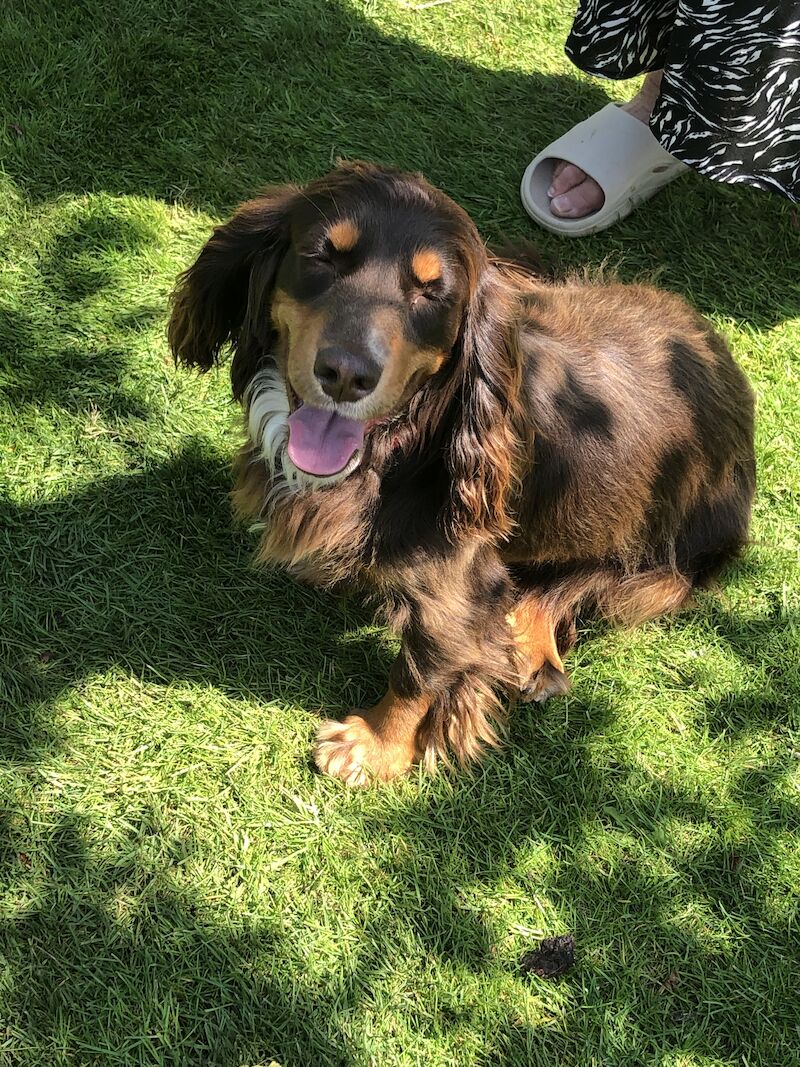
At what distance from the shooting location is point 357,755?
3135mm

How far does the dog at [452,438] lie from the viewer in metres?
2.43

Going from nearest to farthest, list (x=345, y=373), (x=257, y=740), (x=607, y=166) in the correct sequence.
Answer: (x=345, y=373) → (x=257, y=740) → (x=607, y=166)

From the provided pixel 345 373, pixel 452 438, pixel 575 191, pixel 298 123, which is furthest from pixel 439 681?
pixel 298 123

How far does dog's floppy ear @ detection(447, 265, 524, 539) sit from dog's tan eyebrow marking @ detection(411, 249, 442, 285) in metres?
Answer: 0.16

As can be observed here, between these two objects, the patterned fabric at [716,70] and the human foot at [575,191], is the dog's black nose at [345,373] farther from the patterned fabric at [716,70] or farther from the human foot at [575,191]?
the human foot at [575,191]

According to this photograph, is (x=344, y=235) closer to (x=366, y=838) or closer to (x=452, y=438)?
(x=452, y=438)

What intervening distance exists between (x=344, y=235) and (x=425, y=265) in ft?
0.74

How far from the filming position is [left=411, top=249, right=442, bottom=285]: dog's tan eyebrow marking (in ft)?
7.88

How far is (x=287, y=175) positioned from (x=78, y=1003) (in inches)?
142

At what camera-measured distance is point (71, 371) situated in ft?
12.4

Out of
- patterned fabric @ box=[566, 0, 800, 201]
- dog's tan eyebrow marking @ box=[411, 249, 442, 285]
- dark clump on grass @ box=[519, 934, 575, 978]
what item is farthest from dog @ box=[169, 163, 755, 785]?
patterned fabric @ box=[566, 0, 800, 201]

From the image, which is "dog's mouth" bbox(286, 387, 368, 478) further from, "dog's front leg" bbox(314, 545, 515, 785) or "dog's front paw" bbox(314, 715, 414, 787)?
"dog's front paw" bbox(314, 715, 414, 787)

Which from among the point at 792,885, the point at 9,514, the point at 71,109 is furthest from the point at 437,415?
the point at 71,109

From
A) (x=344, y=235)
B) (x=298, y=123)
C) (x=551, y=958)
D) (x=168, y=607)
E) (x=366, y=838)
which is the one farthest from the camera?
(x=298, y=123)
